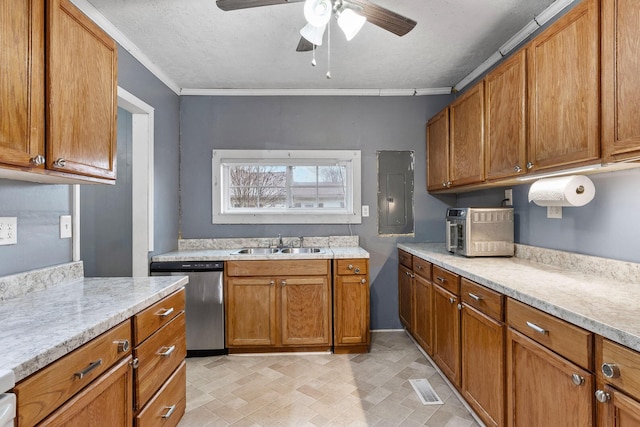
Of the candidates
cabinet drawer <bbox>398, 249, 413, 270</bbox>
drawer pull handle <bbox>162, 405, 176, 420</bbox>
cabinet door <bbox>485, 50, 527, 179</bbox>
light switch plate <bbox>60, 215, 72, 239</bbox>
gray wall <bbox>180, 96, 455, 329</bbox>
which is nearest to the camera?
drawer pull handle <bbox>162, 405, 176, 420</bbox>

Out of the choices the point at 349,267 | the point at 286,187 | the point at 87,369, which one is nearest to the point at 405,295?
the point at 349,267

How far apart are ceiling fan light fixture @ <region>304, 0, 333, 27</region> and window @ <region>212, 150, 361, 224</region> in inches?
71.1

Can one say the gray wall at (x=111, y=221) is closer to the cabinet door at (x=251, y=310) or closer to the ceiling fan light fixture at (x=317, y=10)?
the cabinet door at (x=251, y=310)

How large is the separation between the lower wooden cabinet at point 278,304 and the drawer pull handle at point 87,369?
165 centimetres

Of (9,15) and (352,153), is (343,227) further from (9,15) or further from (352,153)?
(9,15)

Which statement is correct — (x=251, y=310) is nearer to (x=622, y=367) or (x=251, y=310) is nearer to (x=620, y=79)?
(x=622, y=367)

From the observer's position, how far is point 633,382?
0.92 m

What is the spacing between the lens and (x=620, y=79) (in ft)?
4.11

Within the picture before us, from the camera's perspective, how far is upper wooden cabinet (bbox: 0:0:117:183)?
3.58ft

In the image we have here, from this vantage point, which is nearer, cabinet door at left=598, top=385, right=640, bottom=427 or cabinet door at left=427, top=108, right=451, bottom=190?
cabinet door at left=598, top=385, right=640, bottom=427

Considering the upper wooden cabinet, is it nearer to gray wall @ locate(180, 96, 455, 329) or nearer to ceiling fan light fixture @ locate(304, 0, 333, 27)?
ceiling fan light fixture @ locate(304, 0, 333, 27)

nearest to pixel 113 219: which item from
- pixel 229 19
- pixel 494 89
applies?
pixel 229 19

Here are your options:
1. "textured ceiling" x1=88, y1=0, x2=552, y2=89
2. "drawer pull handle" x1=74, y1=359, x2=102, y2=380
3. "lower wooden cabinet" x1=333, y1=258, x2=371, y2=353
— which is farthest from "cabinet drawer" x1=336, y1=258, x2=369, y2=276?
"drawer pull handle" x1=74, y1=359, x2=102, y2=380

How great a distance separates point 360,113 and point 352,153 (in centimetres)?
42
